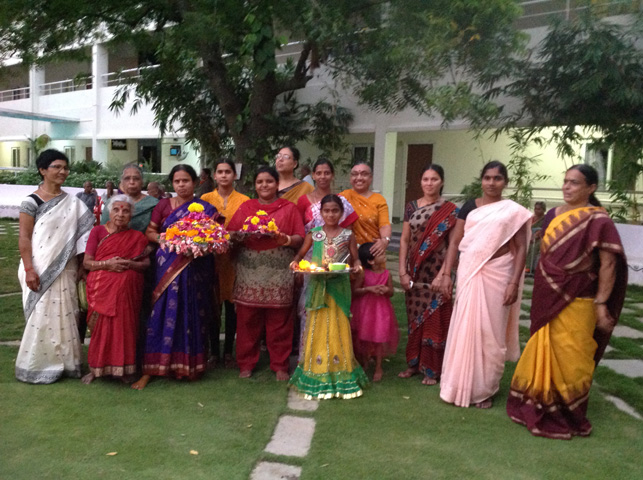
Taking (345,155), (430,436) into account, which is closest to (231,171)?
(430,436)

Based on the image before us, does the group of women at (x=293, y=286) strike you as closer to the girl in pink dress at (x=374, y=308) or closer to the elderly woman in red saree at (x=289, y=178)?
the elderly woman in red saree at (x=289, y=178)

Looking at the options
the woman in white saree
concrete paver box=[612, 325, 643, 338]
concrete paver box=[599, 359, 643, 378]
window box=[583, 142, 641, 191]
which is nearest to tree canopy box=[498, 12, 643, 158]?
window box=[583, 142, 641, 191]

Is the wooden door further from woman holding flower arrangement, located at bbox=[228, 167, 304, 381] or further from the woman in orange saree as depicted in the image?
woman holding flower arrangement, located at bbox=[228, 167, 304, 381]

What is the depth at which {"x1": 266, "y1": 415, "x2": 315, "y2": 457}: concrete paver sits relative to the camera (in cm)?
339

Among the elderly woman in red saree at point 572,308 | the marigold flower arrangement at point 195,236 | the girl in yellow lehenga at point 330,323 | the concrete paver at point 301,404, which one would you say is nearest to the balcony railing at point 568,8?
the elderly woman in red saree at point 572,308

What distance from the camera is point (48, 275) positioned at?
4.37 m

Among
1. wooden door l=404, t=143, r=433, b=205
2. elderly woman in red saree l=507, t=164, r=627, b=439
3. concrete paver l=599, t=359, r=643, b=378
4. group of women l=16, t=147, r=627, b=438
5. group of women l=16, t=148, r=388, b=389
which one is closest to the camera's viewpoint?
elderly woman in red saree l=507, t=164, r=627, b=439

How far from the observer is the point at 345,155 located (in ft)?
42.9

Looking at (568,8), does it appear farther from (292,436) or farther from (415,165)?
(292,436)

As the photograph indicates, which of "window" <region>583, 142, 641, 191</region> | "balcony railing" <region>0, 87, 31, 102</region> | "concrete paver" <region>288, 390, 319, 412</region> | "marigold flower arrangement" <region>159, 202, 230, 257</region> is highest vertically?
"balcony railing" <region>0, 87, 31, 102</region>

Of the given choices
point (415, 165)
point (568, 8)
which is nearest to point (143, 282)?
point (568, 8)

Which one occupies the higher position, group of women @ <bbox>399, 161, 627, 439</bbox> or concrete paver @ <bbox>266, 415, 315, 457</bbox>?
group of women @ <bbox>399, 161, 627, 439</bbox>

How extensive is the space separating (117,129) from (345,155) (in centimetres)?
1127

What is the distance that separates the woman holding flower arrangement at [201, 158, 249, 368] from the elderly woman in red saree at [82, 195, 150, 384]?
0.75 meters
